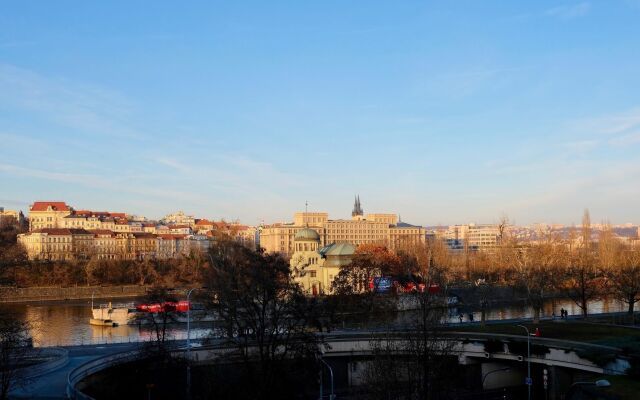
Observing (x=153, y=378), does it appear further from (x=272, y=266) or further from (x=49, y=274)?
(x=49, y=274)

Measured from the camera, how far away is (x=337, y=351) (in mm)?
35781

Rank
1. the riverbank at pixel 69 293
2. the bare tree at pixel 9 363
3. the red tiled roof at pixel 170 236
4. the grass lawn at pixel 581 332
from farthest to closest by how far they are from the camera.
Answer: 1. the red tiled roof at pixel 170 236
2. the riverbank at pixel 69 293
3. the grass lawn at pixel 581 332
4. the bare tree at pixel 9 363

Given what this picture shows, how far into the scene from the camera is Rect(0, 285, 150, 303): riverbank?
288ft

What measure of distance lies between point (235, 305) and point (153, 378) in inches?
300

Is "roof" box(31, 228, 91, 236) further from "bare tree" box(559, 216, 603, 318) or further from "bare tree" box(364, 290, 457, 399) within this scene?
"bare tree" box(364, 290, 457, 399)

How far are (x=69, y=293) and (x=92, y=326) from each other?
3471cm

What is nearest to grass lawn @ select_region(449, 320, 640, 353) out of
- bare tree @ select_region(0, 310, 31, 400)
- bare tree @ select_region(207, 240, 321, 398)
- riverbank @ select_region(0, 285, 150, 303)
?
bare tree @ select_region(207, 240, 321, 398)

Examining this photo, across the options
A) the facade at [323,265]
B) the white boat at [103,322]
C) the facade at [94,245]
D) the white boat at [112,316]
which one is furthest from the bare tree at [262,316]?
the facade at [94,245]

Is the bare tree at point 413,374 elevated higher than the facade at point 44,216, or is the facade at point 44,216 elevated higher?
the facade at point 44,216

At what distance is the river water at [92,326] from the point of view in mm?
49219

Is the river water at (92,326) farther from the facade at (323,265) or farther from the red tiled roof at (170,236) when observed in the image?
the red tiled roof at (170,236)

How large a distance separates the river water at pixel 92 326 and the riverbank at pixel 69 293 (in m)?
5.96

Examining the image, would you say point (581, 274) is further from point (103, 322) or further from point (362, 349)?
point (103, 322)

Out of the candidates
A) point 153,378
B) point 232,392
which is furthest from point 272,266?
point 153,378
